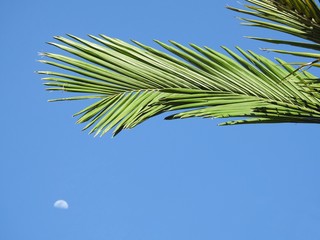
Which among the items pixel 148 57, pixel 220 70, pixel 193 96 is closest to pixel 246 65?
pixel 220 70

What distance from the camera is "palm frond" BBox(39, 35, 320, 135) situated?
1.69 meters

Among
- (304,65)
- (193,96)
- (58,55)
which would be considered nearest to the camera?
(304,65)

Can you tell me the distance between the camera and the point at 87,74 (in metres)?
1.69

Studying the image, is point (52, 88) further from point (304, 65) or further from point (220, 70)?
point (304, 65)

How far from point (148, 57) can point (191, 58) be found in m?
0.13

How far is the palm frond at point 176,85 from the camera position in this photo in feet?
5.56

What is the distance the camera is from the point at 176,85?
1795 millimetres

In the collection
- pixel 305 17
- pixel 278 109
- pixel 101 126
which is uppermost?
pixel 305 17

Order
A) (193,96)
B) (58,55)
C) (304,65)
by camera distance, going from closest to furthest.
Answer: (304,65) < (58,55) < (193,96)

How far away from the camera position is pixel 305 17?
61.7 inches

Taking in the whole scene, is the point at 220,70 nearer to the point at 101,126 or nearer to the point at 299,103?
the point at 299,103

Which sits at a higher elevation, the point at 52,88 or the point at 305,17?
the point at 305,17

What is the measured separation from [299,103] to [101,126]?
0.63m

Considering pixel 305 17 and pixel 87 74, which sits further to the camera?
pixel 87 74
